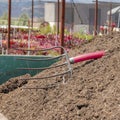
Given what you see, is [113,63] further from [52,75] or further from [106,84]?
[52,75]

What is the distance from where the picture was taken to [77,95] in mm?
5371

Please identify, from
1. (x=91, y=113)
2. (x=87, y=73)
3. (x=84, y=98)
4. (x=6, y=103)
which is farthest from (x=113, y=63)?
(x=6, y=103)

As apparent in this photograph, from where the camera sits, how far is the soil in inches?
194

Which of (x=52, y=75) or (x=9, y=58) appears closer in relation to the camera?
(x=52, y=75)

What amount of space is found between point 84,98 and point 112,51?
1400mm

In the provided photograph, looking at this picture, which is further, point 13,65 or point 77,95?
point 13,65

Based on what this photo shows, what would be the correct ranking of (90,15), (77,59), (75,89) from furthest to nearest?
(90,15) < (77,59) < (75,89)

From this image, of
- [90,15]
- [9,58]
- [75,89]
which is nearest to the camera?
[75,89]

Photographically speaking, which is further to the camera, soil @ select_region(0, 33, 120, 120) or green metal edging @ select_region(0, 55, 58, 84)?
green metal edging @ select_region(0, 55, 58, 84)

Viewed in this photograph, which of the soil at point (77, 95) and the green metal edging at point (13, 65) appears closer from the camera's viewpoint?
the soil at point (77, 95)

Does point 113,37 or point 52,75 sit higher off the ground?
point 113,37

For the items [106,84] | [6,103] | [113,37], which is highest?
[113,37]

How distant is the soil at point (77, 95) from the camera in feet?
16.2

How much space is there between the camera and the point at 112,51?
646 cm
